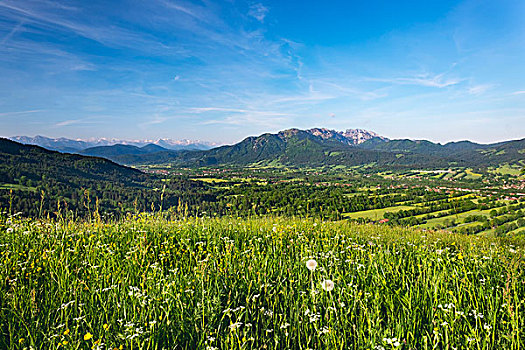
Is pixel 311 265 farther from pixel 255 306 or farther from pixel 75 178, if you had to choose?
pixel 75 178

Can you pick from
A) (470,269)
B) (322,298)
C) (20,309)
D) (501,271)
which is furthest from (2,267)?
(501,271)

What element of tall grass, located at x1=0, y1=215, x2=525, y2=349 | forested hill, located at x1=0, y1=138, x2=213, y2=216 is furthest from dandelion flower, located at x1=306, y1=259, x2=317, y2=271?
forested hill, located at x1=0, y1=138, x2=213, y2=216

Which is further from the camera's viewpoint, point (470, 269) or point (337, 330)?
point (470, 269)

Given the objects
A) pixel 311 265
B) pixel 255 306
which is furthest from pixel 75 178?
pixel 311 265

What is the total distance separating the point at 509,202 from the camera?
3706 inches

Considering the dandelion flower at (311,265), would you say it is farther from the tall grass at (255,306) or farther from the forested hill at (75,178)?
the forested hill at (75,178)

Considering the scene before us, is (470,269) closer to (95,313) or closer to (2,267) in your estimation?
(95,313)

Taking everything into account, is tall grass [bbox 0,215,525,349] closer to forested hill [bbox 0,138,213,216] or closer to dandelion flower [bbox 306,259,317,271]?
dandelion flower [bbox 306,259,317,271]

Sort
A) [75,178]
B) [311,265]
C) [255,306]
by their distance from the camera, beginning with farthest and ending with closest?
[75,178] → [311,265] → [255,306]

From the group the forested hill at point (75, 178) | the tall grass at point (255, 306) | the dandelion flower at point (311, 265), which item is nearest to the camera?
the tall grass at point (255, 306)

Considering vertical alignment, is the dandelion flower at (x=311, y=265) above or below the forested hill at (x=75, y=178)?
above

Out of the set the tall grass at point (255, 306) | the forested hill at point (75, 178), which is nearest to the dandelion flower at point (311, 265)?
the tall grass at point (255, 306)

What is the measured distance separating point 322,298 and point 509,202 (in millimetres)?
126505

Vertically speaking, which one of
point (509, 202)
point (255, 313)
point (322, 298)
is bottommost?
point (509, 202)
